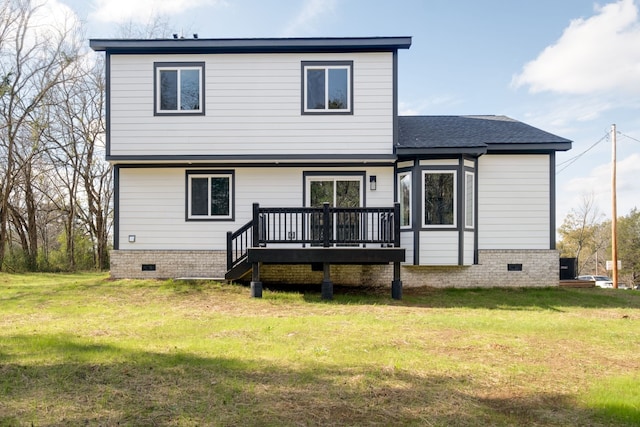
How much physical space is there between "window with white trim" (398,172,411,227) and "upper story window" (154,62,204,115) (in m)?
5.45

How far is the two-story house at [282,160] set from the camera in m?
11.1

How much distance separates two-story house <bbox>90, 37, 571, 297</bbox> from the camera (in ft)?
36.5

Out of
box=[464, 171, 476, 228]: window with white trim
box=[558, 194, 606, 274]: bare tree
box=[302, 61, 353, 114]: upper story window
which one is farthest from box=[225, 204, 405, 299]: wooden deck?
box=[558, 194, 606, 274]: bare tree

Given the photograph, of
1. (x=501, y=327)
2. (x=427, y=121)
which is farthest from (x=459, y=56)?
(x=501, y=327)

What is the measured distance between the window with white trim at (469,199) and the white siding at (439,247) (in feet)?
1.92

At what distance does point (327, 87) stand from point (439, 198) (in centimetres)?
401

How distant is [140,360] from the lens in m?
4.80

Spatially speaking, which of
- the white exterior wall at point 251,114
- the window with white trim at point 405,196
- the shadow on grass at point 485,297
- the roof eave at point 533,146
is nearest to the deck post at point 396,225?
the shadow on grass at point 485,297

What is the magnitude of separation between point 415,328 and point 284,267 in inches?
211

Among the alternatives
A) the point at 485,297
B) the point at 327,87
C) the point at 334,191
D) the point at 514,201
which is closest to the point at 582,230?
the point at 514,201

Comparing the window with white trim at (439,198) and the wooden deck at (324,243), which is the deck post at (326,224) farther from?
the window with white trim at (439,198)

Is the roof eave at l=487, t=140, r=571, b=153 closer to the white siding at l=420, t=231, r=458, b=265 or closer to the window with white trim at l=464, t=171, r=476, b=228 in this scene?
the window with white trim at l=464, t=171, r=476, b=228

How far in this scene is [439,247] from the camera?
10.6 m

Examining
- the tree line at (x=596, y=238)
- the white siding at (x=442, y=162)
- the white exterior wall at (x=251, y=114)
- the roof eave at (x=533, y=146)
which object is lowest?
the tree line at (x=596, y=238)
